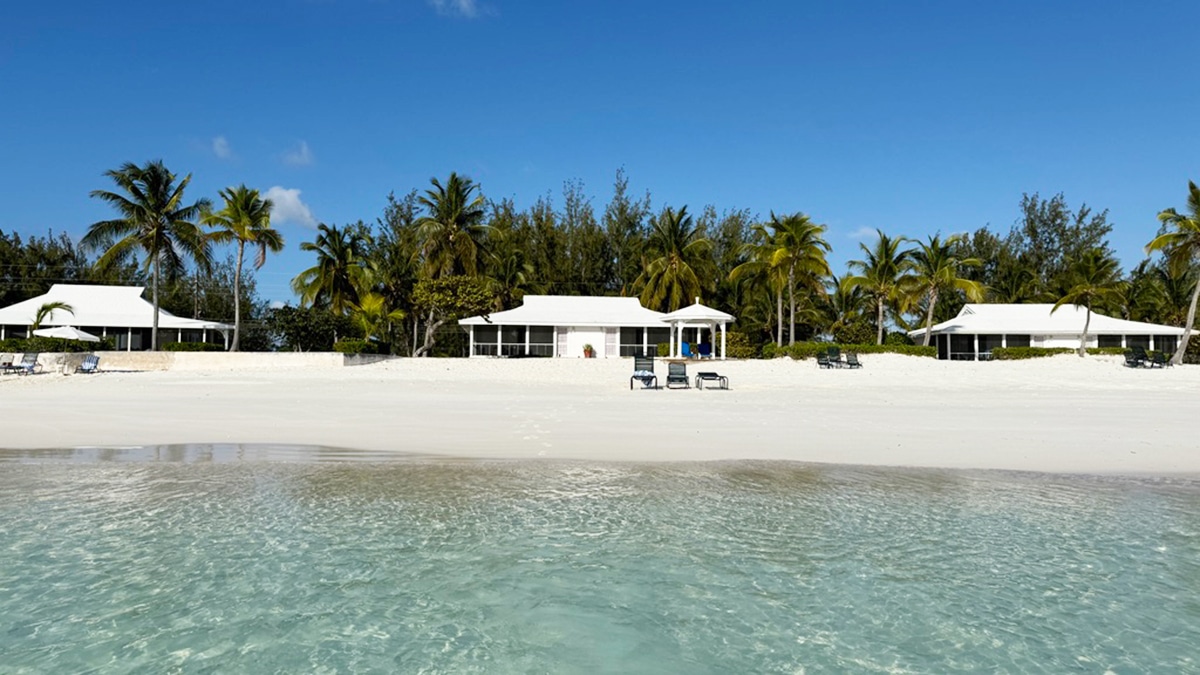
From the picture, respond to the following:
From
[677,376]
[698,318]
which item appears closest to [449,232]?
[698,318]

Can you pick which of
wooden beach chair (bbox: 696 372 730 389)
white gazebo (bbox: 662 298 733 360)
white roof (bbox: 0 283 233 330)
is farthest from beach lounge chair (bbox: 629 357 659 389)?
white roof (bbox: 0 283 233 330)

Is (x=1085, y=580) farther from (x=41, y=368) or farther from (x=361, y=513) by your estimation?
(x=41, y=368)

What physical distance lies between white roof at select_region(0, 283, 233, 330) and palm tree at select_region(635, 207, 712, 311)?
24.4 meters

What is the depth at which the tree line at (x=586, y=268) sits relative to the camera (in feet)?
115

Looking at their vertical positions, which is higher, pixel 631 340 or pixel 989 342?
pixel 989 342

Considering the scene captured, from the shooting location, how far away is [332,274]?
43.0 metres

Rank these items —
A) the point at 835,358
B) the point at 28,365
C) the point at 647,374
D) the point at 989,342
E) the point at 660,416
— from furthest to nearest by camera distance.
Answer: the point at 989,342 → the point at 835,358 → the point at 28,365 → the point at 647,374 → the point at 660,416

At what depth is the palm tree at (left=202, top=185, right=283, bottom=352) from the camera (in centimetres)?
3550

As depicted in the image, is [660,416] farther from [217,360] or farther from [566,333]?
[566,333]

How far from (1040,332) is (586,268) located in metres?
29.9

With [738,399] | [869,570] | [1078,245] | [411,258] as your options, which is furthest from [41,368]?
[1078,245]

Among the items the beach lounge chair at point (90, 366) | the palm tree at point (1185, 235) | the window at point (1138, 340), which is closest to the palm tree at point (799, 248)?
the palm tree at point (1185, 235)

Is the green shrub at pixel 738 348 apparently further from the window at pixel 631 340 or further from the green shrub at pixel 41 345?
the green shrub at pixel 41 345

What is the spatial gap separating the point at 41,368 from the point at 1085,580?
3301 cm
